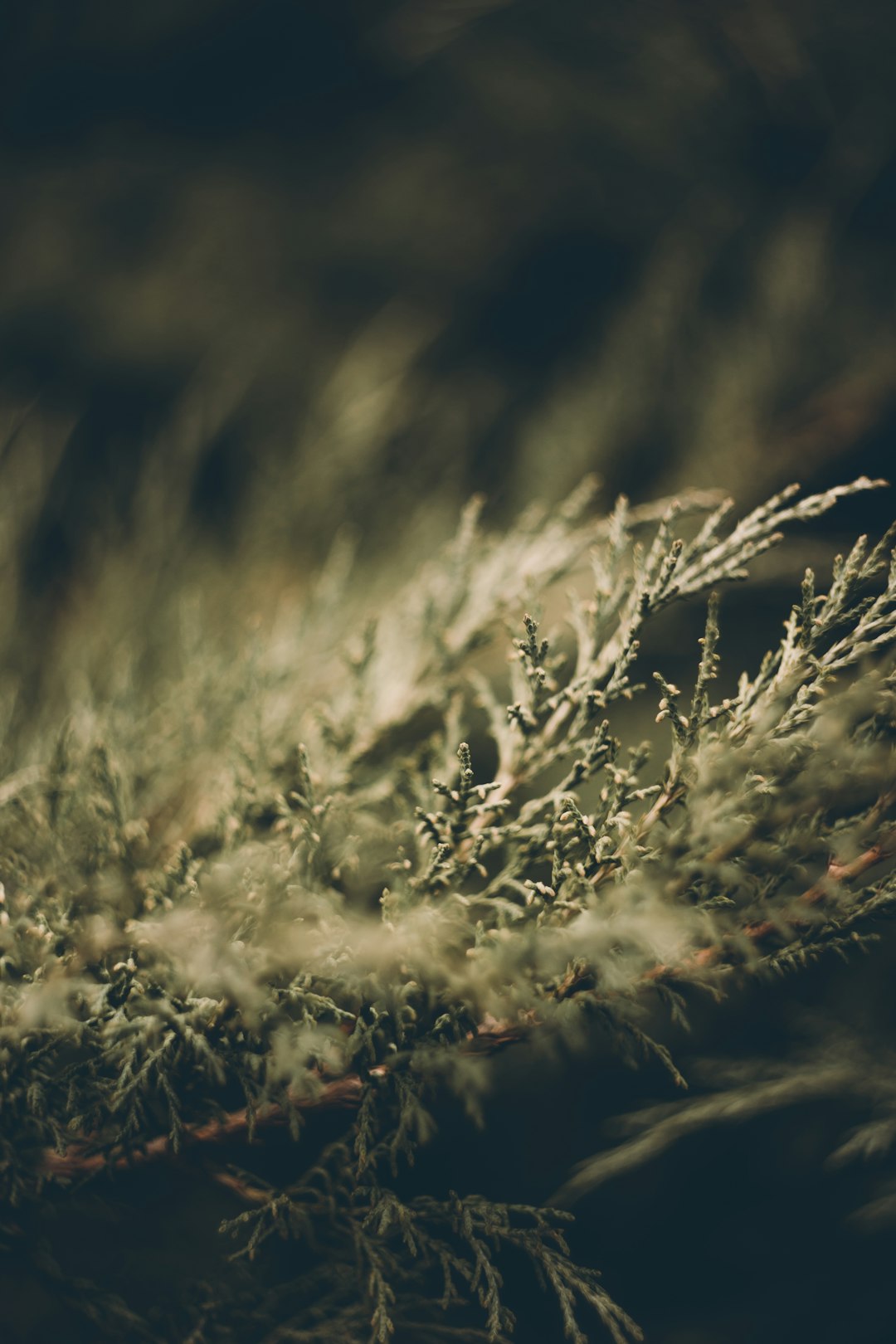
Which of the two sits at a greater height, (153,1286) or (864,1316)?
(153,1286)

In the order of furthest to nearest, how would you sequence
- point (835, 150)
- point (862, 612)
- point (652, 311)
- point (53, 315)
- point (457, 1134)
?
1. point (53, 315)
2. point (652, 311)
3. point (835, 150)
4. point (457, 1134)
5. point (862, 612)

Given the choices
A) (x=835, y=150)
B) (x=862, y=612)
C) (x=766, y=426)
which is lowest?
(x=862, y=612)

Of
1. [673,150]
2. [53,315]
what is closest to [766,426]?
[673,150]

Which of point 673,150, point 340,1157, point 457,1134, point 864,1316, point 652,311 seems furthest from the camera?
point 673,150

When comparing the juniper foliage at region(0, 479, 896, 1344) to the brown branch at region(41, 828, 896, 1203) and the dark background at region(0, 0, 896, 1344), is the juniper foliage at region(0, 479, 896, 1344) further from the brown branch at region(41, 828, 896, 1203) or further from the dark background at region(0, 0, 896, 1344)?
the dark background at region(0, 0, 896, 1344)

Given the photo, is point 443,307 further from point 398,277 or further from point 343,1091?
point 343,1091

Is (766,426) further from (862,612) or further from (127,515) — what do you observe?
(127,515)

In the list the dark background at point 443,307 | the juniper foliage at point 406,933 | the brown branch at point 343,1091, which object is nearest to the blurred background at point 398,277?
the dark background at point 443,307

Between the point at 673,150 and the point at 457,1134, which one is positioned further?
the point at 673,150
